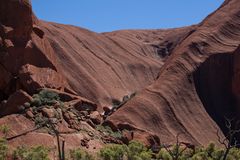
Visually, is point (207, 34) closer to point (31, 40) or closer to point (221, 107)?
point (221, 107)

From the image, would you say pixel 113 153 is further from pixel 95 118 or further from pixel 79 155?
pixel 95 118

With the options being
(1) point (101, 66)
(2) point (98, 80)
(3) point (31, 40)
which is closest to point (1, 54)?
(3) point (31, 40)

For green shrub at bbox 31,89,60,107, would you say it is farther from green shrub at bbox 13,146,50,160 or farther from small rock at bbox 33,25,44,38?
small rock at bbox 33,25,44,38

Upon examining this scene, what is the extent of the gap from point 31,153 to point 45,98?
29.5 ft

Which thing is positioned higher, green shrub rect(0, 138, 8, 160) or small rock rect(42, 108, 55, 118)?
small rock rect(42, 108, 55, 118)

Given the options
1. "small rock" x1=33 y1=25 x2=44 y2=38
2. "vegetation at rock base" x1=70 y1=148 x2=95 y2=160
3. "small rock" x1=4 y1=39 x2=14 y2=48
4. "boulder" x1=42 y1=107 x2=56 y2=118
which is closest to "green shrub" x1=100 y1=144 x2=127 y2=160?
"vegetation at rock base" x1=70 y1=148 x2=95 y2=160

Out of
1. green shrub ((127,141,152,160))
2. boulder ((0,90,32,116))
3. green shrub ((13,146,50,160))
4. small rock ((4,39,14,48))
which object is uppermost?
small rock ((4,39,14,48))

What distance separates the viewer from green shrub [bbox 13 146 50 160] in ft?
105

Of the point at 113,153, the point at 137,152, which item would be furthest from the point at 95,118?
the point at 113,153

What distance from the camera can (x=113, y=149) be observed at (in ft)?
122

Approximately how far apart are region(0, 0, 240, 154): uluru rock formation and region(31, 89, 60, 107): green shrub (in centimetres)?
46

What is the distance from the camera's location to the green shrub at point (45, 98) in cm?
4057

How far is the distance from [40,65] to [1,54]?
3.43 m

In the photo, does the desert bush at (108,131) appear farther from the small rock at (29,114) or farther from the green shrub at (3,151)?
the green shrub at (3,151)
